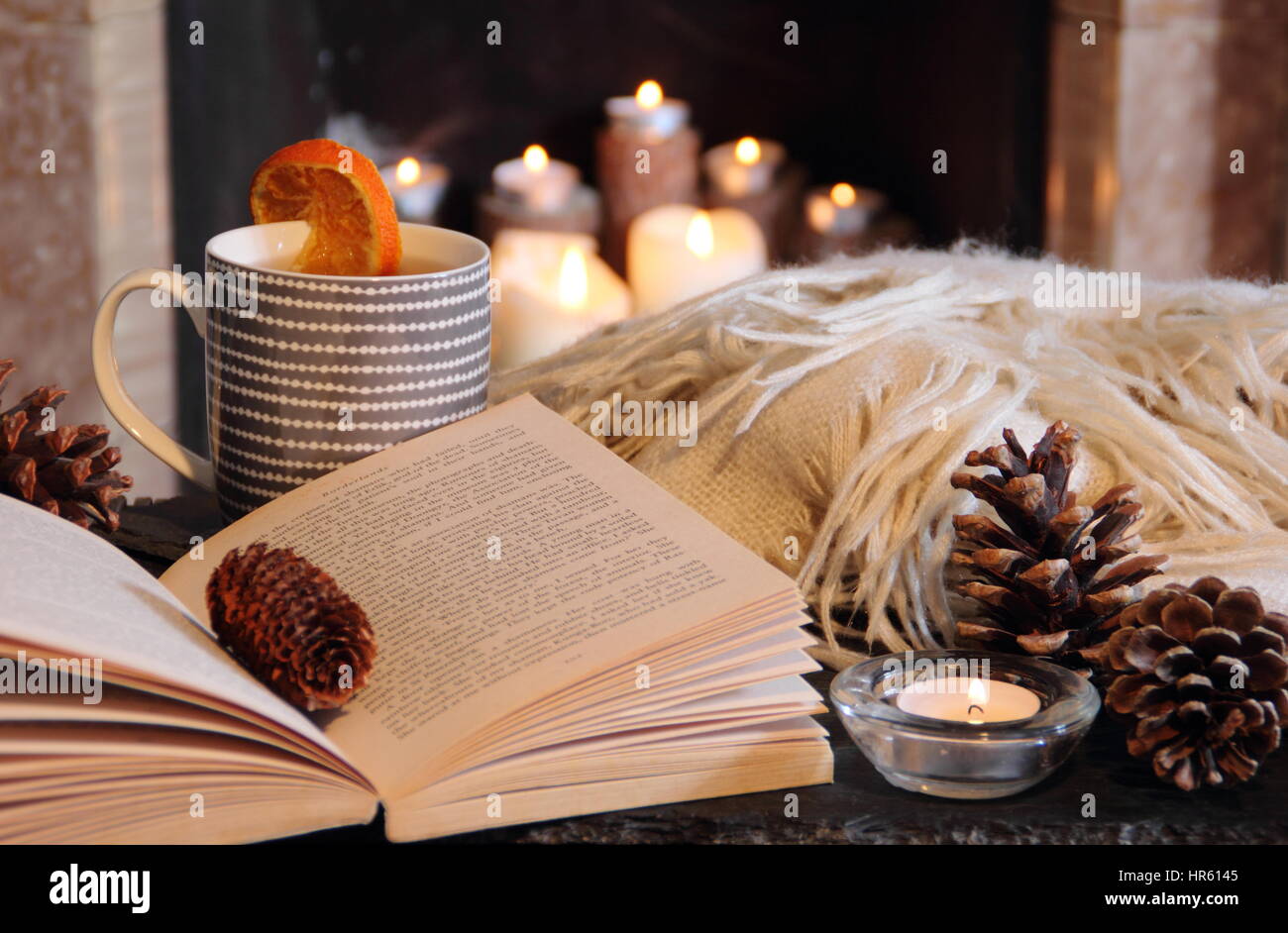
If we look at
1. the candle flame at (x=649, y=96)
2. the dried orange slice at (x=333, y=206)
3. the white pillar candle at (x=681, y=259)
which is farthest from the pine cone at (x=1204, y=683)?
the candle flame at (x=649, y=96)

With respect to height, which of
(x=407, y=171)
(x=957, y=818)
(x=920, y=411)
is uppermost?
(x=407, y=171)

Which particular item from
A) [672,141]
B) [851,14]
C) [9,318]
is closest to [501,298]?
[9,318]

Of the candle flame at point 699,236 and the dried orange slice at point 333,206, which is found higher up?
the dried orange slice at point 333,206

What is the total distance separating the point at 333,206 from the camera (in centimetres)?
64

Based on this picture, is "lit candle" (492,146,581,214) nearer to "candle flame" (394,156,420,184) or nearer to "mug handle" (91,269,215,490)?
"candle flame" (394,156,420,184)

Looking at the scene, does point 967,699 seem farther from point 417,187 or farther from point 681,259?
point 417,187

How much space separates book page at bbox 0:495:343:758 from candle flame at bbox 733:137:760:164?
1.30 metres

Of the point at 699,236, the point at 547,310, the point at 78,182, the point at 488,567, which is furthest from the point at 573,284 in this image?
the point at 488,567

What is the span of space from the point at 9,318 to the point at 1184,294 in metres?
0.99

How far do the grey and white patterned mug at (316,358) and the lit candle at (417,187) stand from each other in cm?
107

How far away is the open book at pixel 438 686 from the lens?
420 millimetres

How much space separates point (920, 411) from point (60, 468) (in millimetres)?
376

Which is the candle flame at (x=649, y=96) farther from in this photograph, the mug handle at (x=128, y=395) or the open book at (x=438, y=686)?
the open book at (x=438, y=686)

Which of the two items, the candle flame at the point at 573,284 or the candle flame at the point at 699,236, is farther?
the candle flame at the point at 699,236
